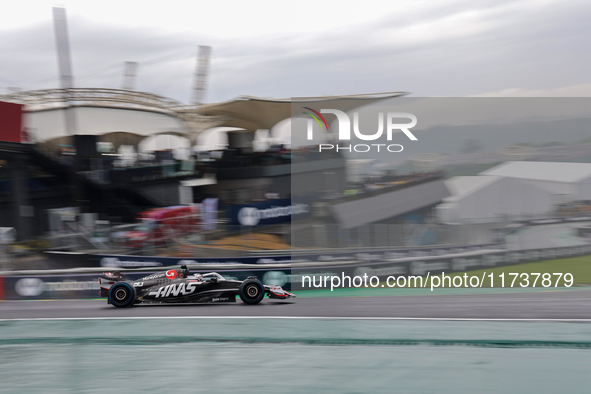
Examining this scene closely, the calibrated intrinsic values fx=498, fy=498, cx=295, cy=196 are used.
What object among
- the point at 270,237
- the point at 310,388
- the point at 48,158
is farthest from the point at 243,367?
the point at 48,158

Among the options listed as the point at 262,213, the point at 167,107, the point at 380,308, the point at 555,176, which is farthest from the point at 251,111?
the point at 380,308

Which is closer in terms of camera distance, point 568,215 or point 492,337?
point 492,337

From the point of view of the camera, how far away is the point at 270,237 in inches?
470

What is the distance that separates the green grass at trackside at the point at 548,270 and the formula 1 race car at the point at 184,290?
4861 mm

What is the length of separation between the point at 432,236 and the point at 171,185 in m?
9.05

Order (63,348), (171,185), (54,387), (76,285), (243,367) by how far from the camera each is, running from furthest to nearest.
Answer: (171,185), (76,285), (63,348), (243,367), (54,387)

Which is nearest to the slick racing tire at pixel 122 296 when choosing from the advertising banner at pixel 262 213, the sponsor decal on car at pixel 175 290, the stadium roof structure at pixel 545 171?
the sponsor decal on car at pixel 175 290

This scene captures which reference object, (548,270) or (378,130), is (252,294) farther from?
(548,270)

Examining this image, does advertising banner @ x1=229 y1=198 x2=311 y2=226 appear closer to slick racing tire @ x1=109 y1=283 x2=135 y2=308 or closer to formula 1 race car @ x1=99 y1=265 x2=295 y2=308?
formula 1 race car @ x1=99 y1=265 x2=295 y2=308

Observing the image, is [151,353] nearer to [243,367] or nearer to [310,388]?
Answer: [243,367]

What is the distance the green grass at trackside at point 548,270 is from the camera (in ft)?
37.1

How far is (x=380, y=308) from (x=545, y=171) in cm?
647

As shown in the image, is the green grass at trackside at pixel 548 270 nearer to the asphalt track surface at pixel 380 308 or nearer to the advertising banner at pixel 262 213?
the asphalt track surface at pixel 380 308

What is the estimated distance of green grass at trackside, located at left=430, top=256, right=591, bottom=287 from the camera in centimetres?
1130
